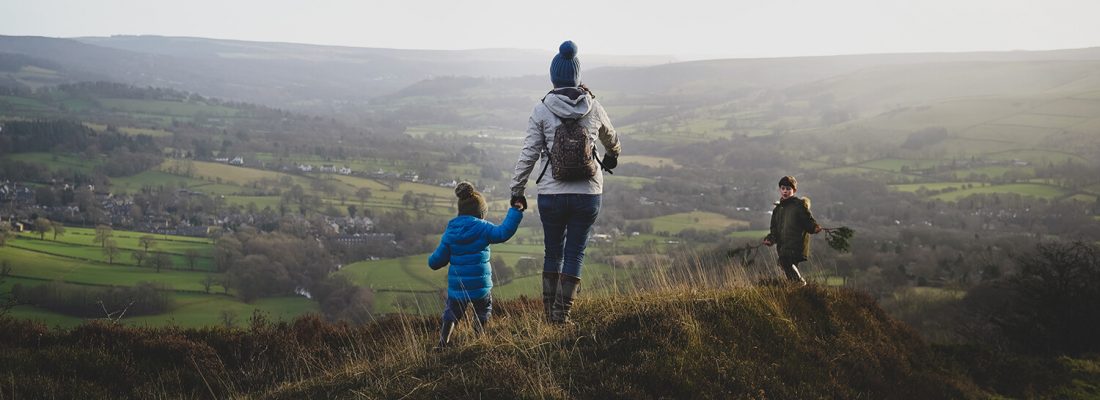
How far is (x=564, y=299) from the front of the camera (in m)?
6.77

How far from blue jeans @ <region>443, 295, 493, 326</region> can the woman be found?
26.3 inches

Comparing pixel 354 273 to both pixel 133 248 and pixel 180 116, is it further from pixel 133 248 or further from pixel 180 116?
pixel 180 116

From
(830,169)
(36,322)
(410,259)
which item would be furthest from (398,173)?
(36,322)

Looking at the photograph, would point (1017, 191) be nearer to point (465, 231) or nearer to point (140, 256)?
point (140, 256)

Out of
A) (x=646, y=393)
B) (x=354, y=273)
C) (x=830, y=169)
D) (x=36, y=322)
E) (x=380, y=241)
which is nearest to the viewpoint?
(x=646, y=393)

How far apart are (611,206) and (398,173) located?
30.7m

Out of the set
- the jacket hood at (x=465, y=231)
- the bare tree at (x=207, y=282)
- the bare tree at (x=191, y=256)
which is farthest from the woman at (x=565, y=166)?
the bare tree at (x=191, y=256)

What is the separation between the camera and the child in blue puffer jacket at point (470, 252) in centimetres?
654

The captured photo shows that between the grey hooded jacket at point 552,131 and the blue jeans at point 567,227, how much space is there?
0.08m

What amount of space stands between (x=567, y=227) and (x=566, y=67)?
1509 mm

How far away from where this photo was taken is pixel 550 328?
21.7 feet

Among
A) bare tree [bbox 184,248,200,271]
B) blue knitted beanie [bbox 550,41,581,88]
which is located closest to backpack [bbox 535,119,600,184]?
blue knitted beanie [bbox 550,41,581,88]

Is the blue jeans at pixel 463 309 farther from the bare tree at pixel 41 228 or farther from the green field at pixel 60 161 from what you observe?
the green field at pixel 60 161

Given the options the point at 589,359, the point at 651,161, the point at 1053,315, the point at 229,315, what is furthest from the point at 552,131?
the point at 651,161
